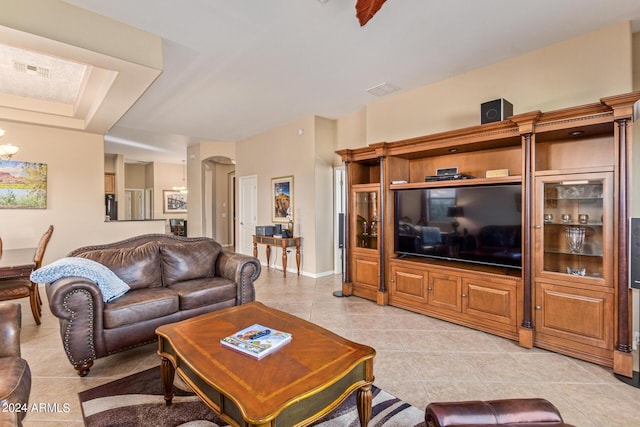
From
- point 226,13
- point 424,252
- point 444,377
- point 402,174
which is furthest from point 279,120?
point 444,377

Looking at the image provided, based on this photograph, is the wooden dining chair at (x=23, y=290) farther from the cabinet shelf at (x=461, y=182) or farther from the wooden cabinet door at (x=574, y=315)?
the wooden cabinet door at (x=574, y=315)

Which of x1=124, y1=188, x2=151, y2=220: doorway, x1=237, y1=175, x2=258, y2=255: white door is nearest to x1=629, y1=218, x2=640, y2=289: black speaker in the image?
x1=237, y1=175, x2=258, y2=255: white door

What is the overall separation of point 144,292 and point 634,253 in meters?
3.99

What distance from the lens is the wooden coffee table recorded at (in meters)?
1.27

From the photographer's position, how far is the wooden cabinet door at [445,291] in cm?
329

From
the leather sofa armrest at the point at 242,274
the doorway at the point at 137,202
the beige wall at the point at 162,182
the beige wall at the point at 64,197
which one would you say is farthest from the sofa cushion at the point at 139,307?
the doorway at the point at 137,202

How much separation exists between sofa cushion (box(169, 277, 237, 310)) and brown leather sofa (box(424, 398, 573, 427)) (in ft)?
7.50

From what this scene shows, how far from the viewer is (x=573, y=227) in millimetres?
2736

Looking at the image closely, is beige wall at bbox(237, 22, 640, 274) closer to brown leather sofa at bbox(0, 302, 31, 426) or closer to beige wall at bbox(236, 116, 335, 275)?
beige wall at bbox(236, 116, 335, 275)

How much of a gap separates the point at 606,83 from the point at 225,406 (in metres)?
3.96

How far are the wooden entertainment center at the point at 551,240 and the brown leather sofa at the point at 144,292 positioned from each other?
2.18 m

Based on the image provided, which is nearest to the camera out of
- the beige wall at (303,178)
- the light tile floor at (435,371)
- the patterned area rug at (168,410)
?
the patterned area rug at (168,410)

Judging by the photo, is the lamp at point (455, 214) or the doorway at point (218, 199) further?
the doorway at point (218, 199)

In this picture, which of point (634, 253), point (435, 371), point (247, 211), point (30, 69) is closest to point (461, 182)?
point (634, 253)
